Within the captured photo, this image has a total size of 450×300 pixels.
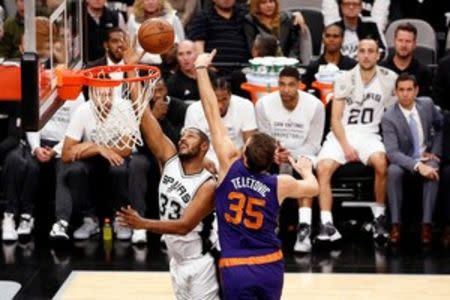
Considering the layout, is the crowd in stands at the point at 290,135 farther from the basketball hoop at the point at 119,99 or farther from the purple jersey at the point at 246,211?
the purple jersey at the point at 246,211

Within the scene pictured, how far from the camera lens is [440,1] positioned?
1200 centimetres

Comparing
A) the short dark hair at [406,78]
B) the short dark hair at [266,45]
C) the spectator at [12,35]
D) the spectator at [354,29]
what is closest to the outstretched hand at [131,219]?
the spectator at [12,35]

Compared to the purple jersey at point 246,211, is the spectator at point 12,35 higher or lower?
higher

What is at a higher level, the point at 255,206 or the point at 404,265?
the point at 255,206

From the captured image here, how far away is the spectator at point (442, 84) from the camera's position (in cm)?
1053

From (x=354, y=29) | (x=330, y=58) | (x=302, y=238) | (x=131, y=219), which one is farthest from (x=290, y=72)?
(x=131, y=219)

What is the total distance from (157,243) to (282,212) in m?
1.08

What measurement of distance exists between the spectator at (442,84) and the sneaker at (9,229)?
3705 mm

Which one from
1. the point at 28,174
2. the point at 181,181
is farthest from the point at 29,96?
the point at 28,174

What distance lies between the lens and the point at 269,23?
1122 centimetres

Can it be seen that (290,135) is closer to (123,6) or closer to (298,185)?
(123,6)

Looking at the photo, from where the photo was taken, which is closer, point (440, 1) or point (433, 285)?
point (433, 285)

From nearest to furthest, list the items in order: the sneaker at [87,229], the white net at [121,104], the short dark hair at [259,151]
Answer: the short dark hair at [259,151] → the white net at [121,104] → the sneaker at [87,229]

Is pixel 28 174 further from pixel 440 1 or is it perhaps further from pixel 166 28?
pixel 440 1
